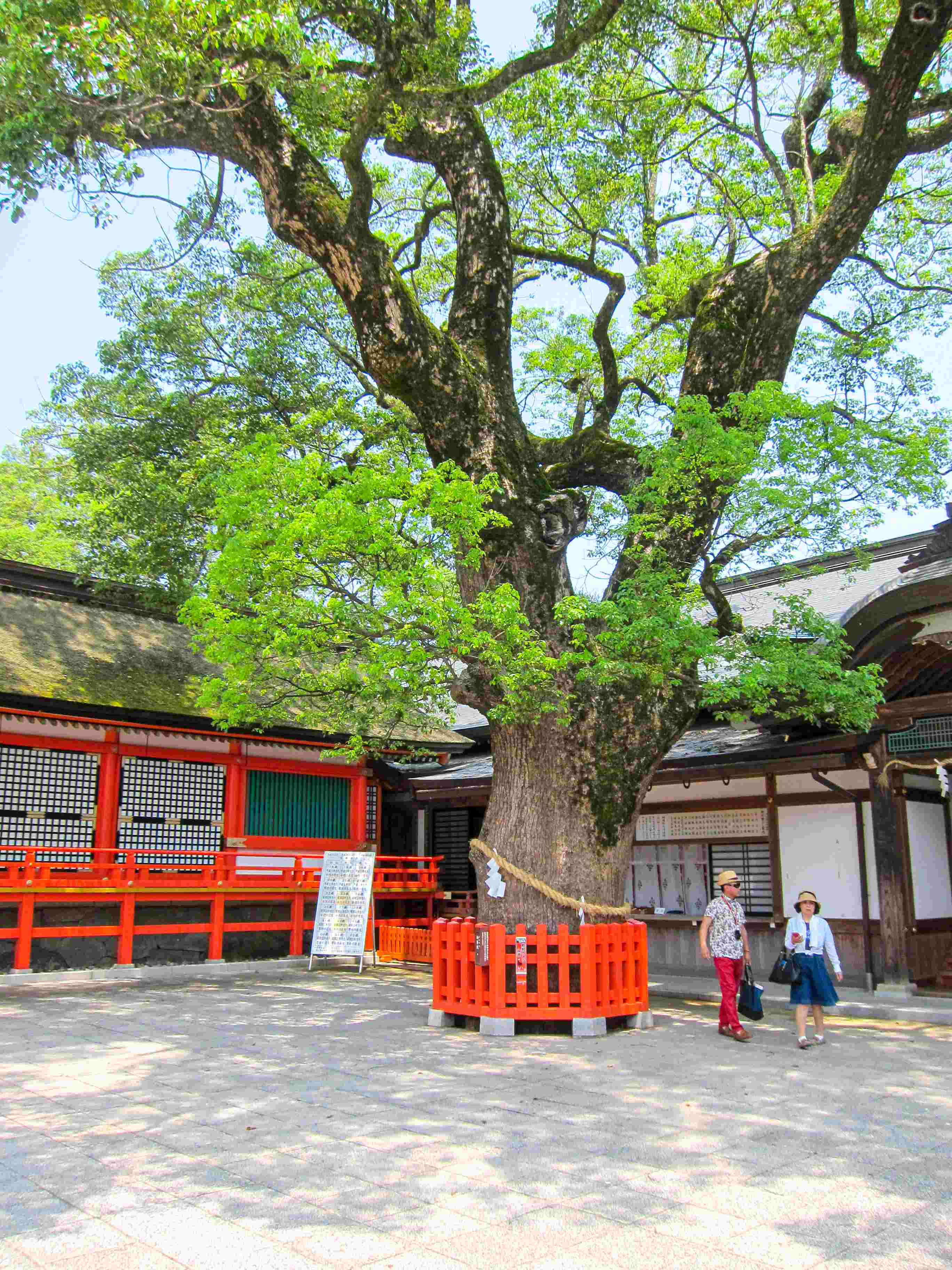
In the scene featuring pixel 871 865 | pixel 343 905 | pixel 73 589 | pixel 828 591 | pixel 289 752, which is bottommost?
pixel 343 905

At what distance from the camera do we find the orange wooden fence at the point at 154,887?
1277 cm

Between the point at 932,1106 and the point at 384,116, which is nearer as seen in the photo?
the point at 932,1106

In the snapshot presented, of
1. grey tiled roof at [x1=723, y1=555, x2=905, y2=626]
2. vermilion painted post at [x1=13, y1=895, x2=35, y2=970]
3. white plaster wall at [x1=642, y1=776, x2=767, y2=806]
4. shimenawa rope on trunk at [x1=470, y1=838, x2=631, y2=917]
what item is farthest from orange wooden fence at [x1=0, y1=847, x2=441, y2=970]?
grey tiled roof at [x1=723, y1=555, x2=905, y2=626]

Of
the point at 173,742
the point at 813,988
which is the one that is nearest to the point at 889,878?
the point at 813,988

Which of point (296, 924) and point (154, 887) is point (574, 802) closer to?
point (154, 887)

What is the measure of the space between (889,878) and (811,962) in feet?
10.2

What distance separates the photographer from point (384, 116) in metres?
10.4

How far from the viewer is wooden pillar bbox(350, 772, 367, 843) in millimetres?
17562

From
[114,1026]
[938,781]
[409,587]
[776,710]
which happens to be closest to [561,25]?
[409,587]

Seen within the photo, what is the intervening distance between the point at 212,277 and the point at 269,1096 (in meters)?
13.4

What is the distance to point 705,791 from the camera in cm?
1438

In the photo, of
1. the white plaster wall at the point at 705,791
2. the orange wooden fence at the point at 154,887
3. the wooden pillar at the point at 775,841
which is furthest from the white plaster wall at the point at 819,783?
the orange wooden fence at the point at 154,887

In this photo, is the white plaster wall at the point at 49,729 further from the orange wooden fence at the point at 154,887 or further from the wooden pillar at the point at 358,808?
the wooden pillar at the point at 358,808

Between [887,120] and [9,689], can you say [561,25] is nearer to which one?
[887,120]
